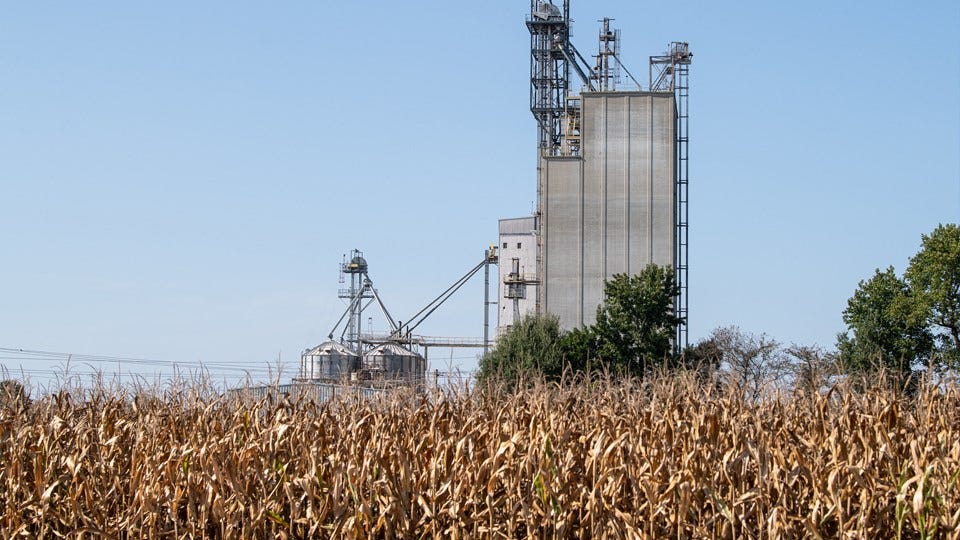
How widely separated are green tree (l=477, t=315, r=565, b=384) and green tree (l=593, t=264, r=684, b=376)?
92.5 inches

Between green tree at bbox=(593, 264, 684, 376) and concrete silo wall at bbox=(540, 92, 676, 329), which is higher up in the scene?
concrete silo wall at bbox=(540, 92, 676, 329)

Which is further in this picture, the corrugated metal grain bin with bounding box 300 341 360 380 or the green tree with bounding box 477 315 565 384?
the corrugated metal grain bin with bounding box 300 341 360 380

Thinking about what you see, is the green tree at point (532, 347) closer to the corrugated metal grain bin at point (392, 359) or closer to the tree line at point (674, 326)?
the tree line at point (674, 326)

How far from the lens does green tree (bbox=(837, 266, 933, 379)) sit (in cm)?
6131

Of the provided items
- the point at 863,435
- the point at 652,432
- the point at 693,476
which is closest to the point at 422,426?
the point at 652,432

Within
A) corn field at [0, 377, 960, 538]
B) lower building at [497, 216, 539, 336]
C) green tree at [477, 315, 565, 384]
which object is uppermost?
lower building at [497, 216, 539, 336]

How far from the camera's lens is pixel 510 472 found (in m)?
11.3

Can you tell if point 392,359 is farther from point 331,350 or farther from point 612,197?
point 612,197

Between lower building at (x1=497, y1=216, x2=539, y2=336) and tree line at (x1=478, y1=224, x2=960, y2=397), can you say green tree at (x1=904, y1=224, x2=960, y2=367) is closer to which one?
tree line at (x1=478, y1=224, x2=960, y2=397)

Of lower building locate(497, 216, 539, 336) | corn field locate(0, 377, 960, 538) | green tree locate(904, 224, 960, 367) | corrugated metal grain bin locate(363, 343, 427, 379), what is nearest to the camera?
corn field locate(0, 377, 960, 538)

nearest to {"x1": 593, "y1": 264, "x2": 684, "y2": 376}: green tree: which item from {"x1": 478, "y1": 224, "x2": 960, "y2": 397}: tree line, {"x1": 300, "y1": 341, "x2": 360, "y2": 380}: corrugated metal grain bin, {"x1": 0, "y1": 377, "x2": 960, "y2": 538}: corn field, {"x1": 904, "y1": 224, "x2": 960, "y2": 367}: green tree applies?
{"x1": 478, "y1": 224, "x2": 960, "y2": 397}: tree line

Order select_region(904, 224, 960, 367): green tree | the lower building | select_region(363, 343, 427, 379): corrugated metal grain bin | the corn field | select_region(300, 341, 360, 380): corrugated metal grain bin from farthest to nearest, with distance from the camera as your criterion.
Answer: select_region(300, 341, 360, 380): corrugated metal grain bin → select_region(363, 343, 427, 379): corrugated metal grain bin → the lower building → select_region(904, 224, 960, 367): green tree → the corn field

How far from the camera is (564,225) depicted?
68938mm

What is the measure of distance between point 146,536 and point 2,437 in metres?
2.89
